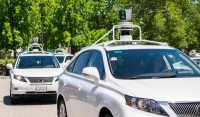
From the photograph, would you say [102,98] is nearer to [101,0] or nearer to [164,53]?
[164,53]

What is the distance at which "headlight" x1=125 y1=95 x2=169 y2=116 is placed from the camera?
5.36 meters

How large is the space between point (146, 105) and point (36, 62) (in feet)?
33.9

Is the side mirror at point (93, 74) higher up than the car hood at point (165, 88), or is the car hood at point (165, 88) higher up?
the side mirror at point (93, 74)

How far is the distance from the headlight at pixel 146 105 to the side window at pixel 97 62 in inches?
46.9

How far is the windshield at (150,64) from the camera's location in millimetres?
6523

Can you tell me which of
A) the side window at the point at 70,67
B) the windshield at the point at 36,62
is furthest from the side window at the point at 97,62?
the windshield at the point at 36,62

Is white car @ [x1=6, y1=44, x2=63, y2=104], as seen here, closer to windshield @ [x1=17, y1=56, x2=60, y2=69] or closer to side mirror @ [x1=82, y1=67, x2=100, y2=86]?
windshield @ [x1=17, y1=56, x2=60, y2=69]

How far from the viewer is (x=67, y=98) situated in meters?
8.00

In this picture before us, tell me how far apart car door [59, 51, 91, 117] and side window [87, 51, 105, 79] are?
0.75 feet

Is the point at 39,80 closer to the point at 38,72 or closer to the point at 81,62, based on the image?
the point at 38,72

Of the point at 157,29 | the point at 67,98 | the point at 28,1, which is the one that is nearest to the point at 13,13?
the point at 28,1

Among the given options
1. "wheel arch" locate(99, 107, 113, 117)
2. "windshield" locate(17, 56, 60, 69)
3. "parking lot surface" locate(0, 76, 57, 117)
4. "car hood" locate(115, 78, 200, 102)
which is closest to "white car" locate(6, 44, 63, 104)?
"parking lot surface" locate(0, 76, 57, 117)

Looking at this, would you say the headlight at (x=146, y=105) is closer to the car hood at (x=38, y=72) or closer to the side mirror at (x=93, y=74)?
the side mirror at (x=93, y=74)

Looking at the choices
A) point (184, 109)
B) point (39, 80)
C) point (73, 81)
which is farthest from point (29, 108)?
point (184, 109)
